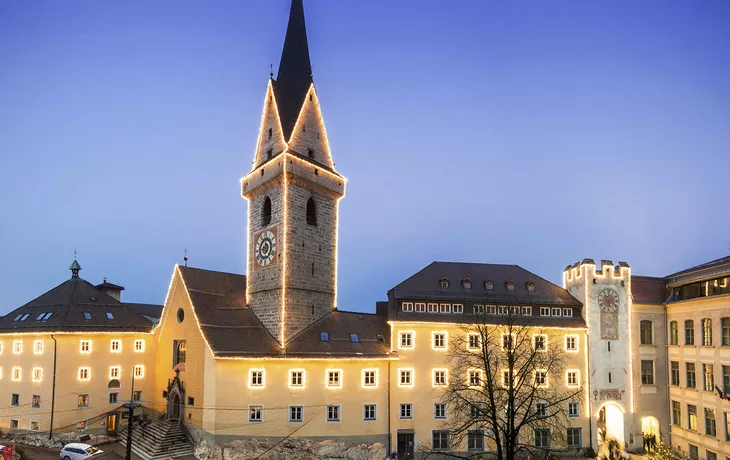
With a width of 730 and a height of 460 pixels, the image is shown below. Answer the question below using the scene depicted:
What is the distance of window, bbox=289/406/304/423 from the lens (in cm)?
3828

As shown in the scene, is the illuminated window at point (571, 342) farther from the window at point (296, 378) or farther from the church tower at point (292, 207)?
the window at point (296, 378)

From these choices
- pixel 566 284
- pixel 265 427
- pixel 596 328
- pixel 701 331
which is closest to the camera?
pixel 265 427

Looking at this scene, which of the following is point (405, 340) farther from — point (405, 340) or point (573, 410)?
point (573, 410)

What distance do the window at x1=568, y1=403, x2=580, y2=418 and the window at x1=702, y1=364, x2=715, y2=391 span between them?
9149 millimetres

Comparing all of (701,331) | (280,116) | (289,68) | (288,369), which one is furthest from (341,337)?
(701,331)

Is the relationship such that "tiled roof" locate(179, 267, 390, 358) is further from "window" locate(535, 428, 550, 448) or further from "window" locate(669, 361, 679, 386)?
"window" locate(669, 361, 679, 386)

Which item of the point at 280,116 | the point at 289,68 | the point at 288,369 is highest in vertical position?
the point at 289,68

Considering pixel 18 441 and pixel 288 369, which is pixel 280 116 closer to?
pixel 288 369

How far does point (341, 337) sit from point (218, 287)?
1149cm

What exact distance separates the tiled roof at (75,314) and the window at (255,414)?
13782 millimetres

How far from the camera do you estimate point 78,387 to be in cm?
4181

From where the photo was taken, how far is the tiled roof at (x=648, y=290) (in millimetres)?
44875

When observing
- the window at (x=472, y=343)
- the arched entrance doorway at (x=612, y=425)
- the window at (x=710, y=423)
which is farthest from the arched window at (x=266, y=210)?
the window at (x=710, y=423)

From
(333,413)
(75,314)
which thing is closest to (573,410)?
(333,413)
